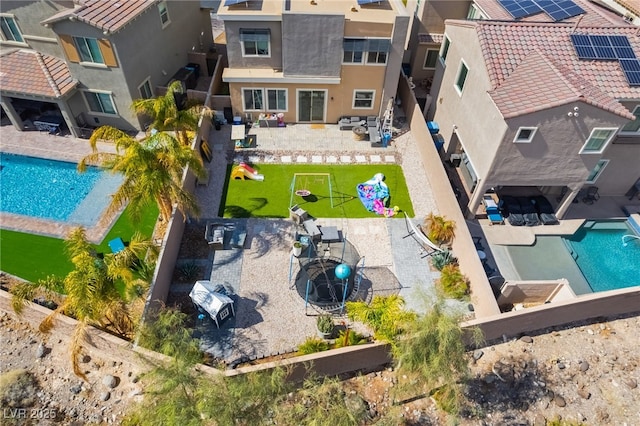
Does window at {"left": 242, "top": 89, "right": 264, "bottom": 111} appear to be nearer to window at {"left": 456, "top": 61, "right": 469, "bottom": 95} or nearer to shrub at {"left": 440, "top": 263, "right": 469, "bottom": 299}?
window at {"left": 456, "top": 61, "right": 469, "bottom": 95}

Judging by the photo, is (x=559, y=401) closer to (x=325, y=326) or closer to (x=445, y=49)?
(x=325, y=326)

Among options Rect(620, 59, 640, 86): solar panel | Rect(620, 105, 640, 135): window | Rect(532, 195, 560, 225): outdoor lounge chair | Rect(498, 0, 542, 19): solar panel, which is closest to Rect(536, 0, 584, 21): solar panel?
Rect(498, 0, 542, 19): solar panel

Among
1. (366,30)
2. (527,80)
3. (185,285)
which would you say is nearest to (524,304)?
(527,80)

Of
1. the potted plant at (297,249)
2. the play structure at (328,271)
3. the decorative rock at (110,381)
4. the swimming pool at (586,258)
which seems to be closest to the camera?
the decorative rock at (110,381)

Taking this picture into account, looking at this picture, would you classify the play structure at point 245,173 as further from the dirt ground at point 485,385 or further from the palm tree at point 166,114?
the dirt ground at point 485,385

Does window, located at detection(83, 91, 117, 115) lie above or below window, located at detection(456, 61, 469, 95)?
below

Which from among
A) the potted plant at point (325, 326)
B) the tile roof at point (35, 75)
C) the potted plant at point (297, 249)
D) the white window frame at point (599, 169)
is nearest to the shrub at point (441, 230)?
the potted plant at point (297, 249)

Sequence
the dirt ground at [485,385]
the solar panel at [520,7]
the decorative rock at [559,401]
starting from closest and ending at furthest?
1. the dirt ground at [485,385]
2. the decorative rock at [559,401]
3. the solar panel at [520,7]
